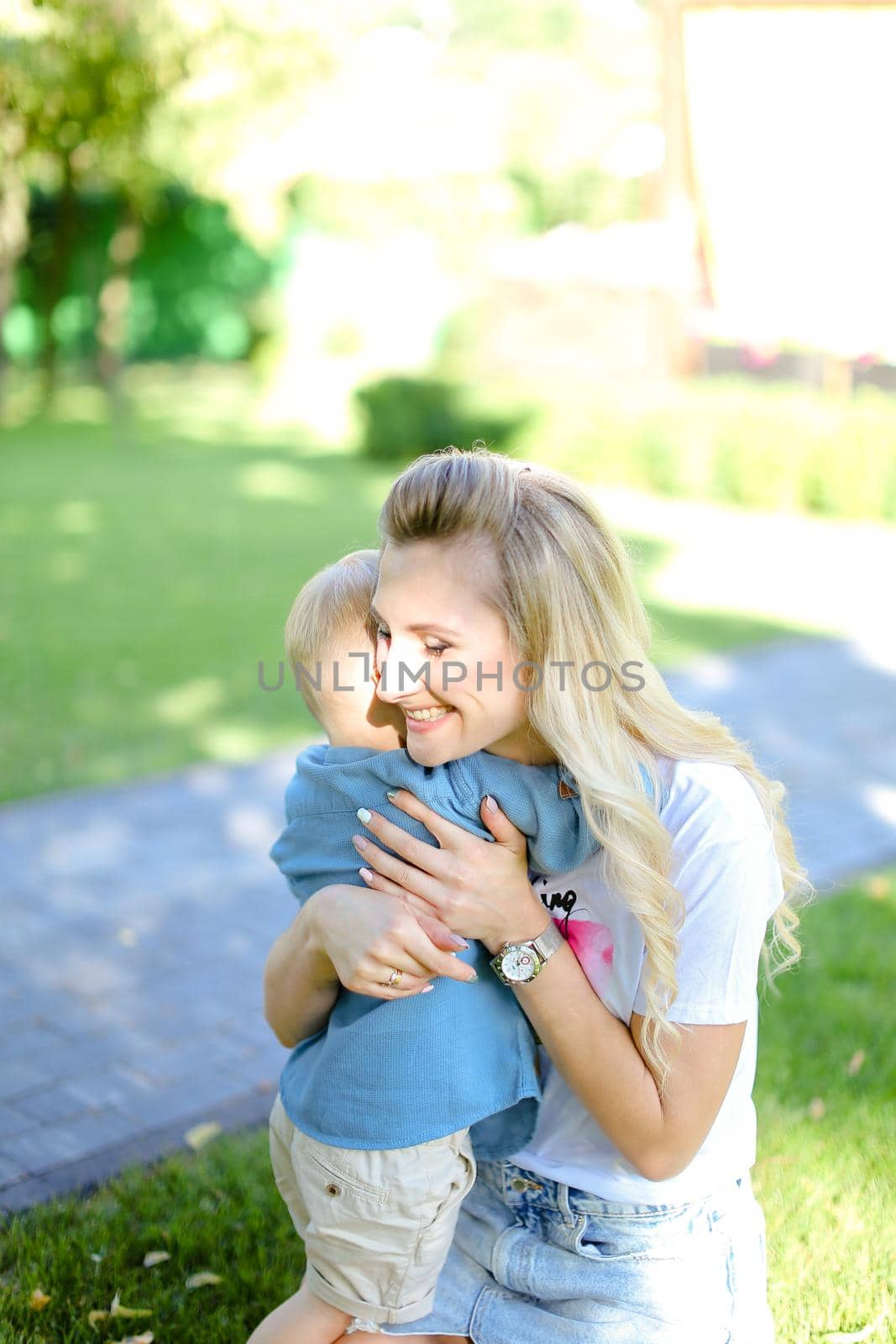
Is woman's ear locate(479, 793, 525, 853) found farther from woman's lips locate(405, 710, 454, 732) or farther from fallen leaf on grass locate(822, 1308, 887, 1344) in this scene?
fallen leaf on grass locate(822, 1308, 887, 1344)

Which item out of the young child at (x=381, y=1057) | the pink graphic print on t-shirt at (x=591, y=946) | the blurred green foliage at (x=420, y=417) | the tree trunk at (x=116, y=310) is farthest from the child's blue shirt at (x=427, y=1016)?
the tree trunk at (x=116, y=310)

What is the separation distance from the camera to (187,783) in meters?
5.99

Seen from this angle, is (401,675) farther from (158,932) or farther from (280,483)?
(280,483)

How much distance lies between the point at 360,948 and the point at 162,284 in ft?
93.7

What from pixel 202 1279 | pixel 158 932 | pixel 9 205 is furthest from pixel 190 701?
pixel 9 205

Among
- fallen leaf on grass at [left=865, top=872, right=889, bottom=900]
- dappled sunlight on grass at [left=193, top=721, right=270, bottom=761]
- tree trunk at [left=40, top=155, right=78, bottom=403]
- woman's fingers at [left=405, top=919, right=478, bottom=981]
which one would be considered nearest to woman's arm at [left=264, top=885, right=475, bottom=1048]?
woman's fingers at [left=405, top=919, right=478, bottom=981]

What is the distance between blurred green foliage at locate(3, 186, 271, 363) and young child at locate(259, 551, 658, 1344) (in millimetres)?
24588

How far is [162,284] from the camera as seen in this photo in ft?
94.0

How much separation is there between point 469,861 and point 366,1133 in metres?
0.43

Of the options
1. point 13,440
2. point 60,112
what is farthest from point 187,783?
point 13,440

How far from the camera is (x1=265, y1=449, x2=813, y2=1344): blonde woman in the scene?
1.90 m

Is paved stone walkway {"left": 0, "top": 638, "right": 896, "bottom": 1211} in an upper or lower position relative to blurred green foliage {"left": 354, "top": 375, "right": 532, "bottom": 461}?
upper

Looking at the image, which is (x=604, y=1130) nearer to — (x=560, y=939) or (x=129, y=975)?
(x=560, y=939)

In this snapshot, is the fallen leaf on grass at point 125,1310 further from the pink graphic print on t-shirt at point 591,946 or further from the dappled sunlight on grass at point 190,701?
the dappled sunlight on grass at point 190,701
